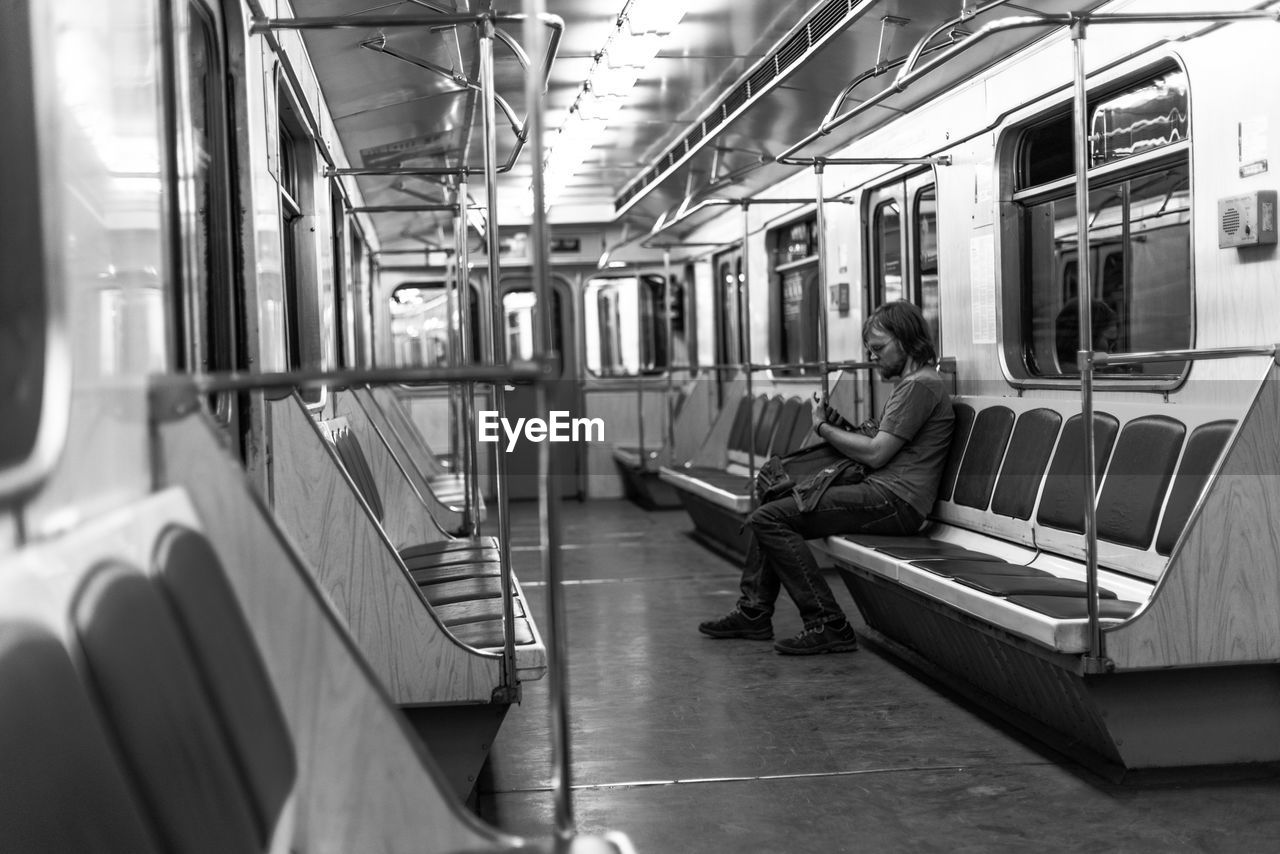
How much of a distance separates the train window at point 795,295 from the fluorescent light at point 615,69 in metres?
1.64

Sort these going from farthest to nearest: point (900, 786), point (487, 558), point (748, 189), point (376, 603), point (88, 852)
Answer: point (748, 189)
point (487, 558)
point (900, 786)
point (376, 603)
point (88, 852)

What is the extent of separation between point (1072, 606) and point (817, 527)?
182 cm

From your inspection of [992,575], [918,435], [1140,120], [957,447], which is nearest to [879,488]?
[918,435]

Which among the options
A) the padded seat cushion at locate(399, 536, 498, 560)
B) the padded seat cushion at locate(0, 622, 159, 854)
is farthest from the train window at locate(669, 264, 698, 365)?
the padded seat cushion at locate(0, 622, 159, 854)

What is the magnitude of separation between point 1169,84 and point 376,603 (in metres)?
3.02

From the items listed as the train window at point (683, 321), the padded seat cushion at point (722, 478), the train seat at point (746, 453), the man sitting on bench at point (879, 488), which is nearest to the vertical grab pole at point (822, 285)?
the man sitting on bench at point (879, 488)

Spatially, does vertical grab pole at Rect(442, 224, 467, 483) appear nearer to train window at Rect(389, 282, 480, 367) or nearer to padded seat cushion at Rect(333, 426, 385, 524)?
train window at Rect(389, 282, 480, 367)

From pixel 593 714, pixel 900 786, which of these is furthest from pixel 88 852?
pixel 593 714

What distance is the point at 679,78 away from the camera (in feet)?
23.1

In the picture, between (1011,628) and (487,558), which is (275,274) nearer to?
(487,558)

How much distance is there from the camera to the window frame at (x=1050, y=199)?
13.4 ft

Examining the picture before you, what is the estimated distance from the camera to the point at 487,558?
5047 millimetres

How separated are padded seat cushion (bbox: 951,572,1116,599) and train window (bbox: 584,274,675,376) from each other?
8.65m

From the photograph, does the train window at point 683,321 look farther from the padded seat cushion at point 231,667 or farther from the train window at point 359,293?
the padded seat cushion at point 231,667
